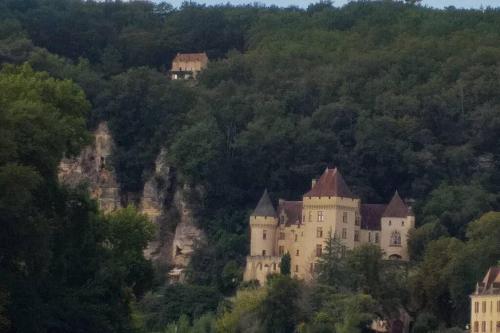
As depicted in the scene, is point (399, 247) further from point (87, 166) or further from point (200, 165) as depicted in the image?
point (87, 166)

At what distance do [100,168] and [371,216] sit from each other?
17060mm

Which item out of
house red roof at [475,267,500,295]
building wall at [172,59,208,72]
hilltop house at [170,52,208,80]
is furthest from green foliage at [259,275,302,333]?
building wall at [172,59,208,72]

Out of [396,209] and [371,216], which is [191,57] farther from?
[396,209]

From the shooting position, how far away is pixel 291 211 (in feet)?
369

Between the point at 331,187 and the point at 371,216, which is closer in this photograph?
the point at 331,187

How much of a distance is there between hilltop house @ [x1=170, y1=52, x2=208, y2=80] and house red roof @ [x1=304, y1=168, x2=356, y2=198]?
101 ft

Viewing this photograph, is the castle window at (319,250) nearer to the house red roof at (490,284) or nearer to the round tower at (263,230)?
the round tower at (263,230)

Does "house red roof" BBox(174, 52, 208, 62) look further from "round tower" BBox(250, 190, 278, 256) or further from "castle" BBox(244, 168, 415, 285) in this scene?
"round tower" BBox(250, 190, 278, 256)

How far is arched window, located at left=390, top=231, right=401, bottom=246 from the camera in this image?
11044 centimetres

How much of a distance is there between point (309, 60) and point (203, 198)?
1937 centimetres

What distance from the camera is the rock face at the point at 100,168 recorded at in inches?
4808

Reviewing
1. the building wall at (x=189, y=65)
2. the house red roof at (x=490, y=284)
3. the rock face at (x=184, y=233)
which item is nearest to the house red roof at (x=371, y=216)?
the rock face at (x=184, y=233)

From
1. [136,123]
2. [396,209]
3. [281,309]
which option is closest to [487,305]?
[281,309]

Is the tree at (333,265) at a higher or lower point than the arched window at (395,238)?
lower
